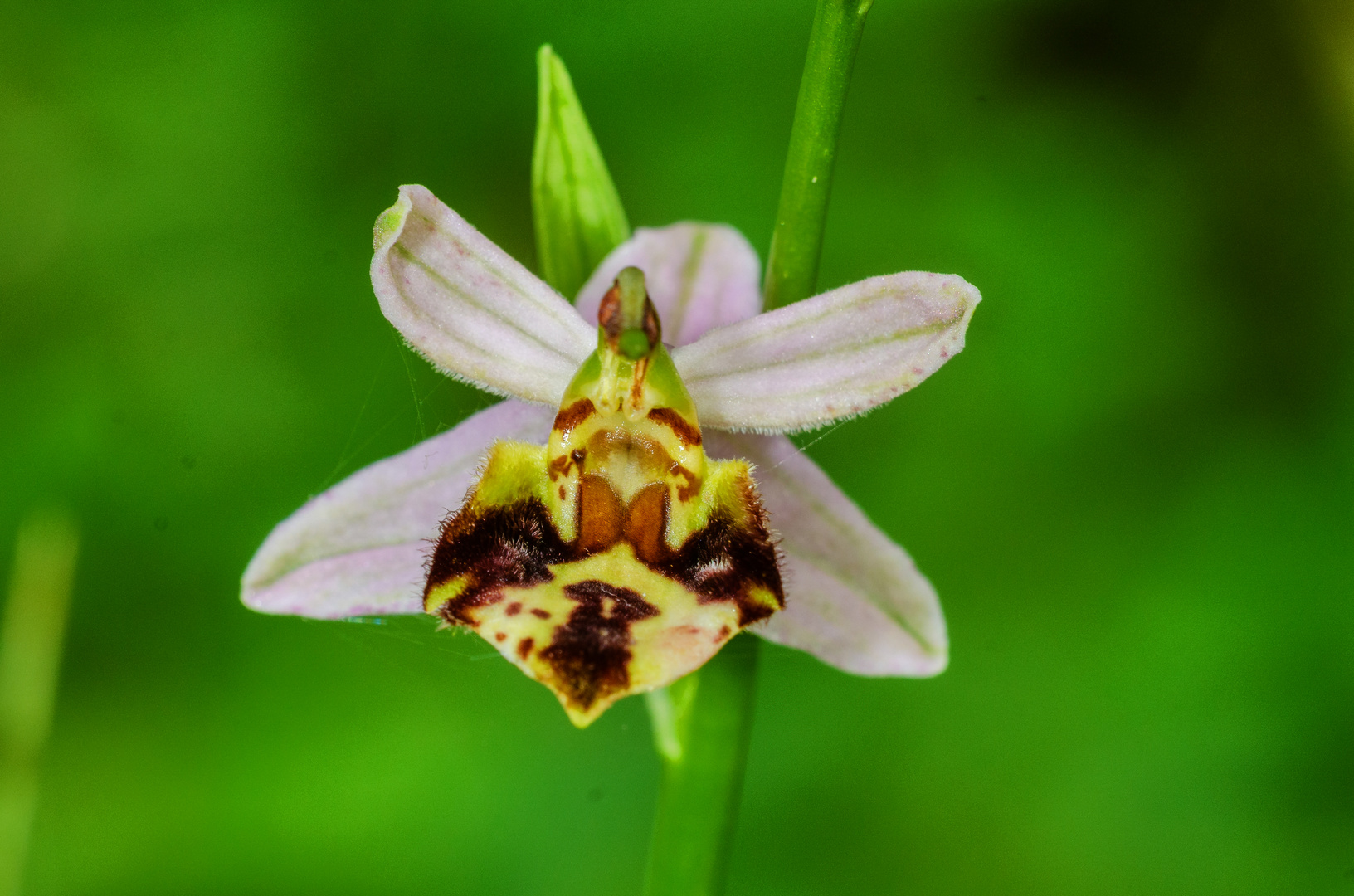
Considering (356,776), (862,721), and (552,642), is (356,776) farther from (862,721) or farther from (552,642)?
(552,642)

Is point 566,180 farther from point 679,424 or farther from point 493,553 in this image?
point 493,553

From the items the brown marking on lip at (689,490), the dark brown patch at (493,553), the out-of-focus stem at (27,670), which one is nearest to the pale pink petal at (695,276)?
the brown marking on lip at (689,490)

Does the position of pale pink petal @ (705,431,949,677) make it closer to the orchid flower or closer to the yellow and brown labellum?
the orchid flower

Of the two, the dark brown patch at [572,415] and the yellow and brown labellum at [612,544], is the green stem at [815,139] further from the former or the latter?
the dark brown patch at [572,415]

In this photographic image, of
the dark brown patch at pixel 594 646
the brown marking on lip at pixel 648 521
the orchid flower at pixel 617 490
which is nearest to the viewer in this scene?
the dark brown patch at pixel 594 646

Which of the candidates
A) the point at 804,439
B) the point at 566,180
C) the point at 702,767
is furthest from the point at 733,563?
the point at 804,439

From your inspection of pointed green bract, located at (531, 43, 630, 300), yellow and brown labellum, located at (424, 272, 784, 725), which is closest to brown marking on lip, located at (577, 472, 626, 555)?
yellow and brown labellum, located at (424, 272, 784, 725)
